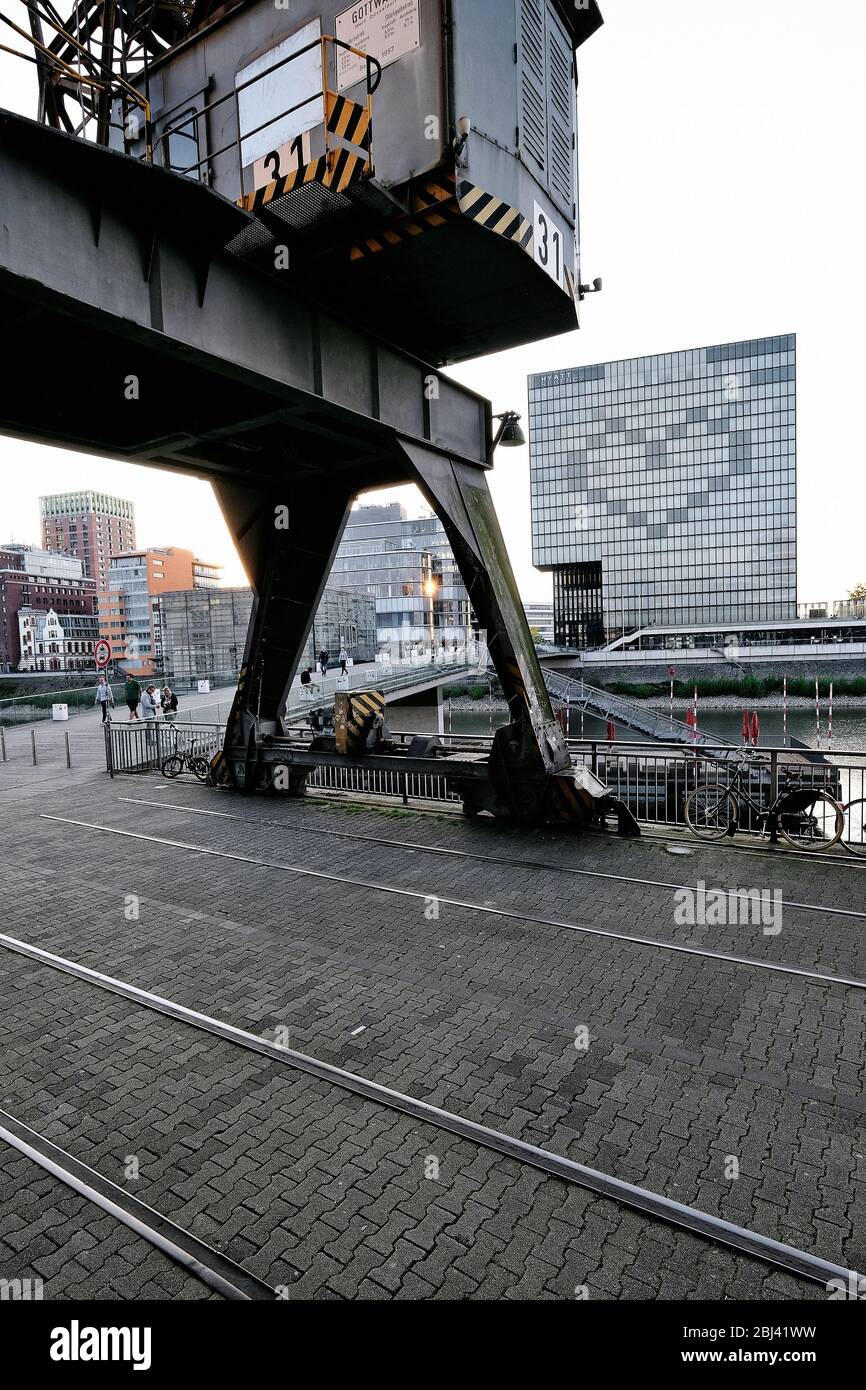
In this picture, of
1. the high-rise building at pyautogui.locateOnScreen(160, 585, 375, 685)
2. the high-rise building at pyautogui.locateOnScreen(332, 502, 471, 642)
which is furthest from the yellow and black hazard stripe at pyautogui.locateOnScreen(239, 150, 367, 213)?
the high-rise building at pyautogui.locateOnScreen(332, 502, 471, 642)

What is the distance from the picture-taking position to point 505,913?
25.4 ft

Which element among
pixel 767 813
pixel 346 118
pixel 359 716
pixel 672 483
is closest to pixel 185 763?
pixel 359 716

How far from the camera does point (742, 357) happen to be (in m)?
98.9

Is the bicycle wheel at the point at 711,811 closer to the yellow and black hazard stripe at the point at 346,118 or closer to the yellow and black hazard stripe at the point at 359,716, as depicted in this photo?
the yellow and black hazard stripe at the point at 359,716

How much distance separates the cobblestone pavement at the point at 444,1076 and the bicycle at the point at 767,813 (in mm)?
858

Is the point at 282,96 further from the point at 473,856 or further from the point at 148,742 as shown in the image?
the point at 148,742

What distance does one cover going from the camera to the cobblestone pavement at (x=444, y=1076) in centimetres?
338

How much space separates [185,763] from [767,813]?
12956 mm

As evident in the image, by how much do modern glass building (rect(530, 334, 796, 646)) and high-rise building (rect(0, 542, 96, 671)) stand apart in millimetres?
105241

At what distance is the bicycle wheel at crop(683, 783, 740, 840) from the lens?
10.3 metres

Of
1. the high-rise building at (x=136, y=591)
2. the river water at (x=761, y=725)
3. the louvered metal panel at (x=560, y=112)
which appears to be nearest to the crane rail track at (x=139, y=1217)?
the louvered metal panel at (x=560, y=112)
